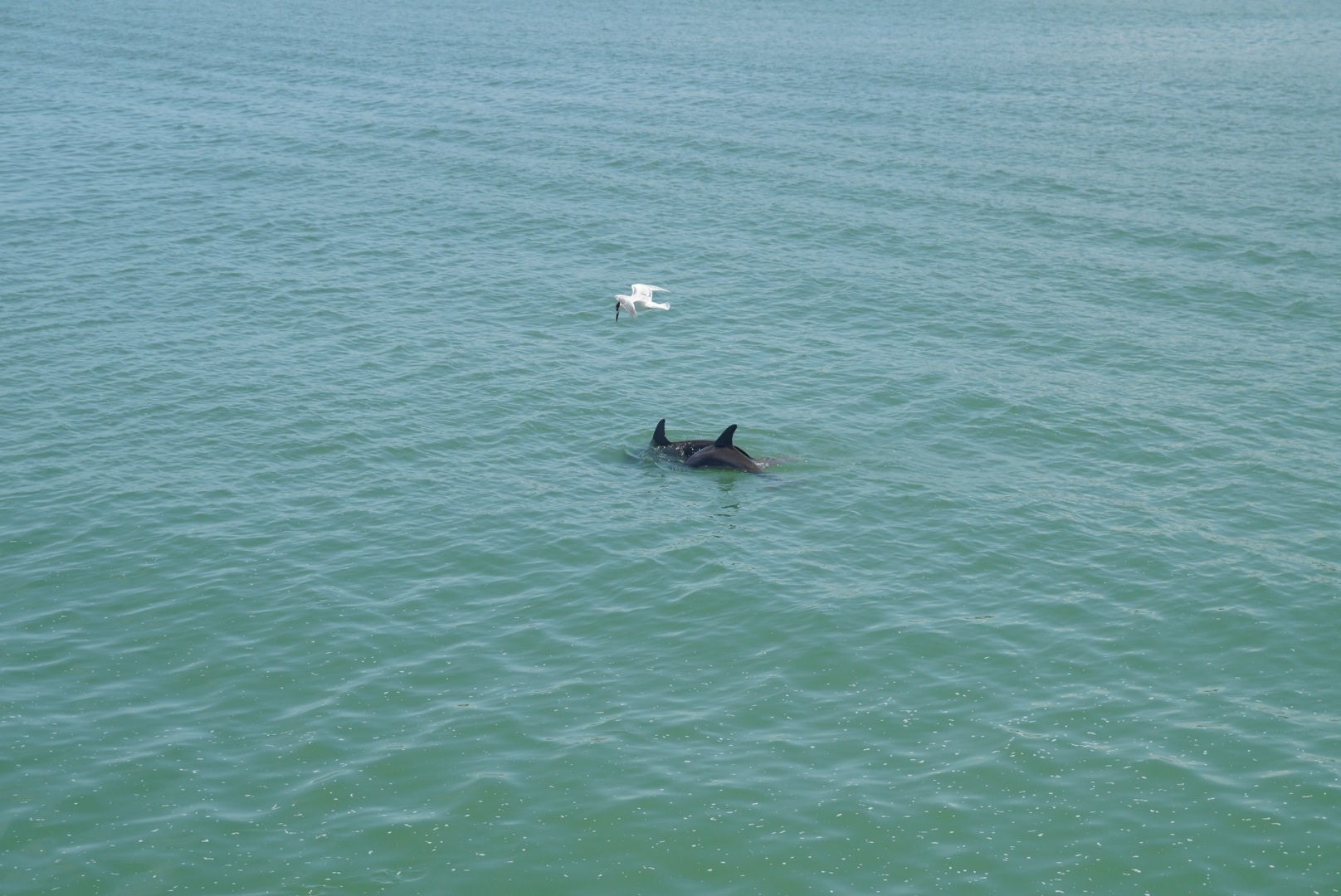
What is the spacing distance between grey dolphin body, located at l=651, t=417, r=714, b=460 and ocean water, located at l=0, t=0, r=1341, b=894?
70 centimetres

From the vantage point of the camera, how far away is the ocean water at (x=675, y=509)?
78.5 feet

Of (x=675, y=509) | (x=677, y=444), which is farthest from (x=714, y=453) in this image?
(x=675, y=509)

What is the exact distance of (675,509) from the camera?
118 ft

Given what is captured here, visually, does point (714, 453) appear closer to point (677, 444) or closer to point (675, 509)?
point (677, 444)

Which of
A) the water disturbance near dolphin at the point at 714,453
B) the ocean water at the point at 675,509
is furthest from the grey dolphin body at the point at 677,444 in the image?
the ocean water at the point at 675,509

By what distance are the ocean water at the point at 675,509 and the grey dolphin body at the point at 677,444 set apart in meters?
0.70

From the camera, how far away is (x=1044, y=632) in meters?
29.7

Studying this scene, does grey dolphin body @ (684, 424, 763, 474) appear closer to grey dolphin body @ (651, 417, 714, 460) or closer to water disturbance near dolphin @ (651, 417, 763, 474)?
water disturbance near dolphin @ (651, 417, 763, 474)

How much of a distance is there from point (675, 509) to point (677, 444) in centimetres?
308

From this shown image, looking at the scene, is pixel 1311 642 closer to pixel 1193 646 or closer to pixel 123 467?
pixel 1193 646

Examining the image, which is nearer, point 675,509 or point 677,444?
point 675,509

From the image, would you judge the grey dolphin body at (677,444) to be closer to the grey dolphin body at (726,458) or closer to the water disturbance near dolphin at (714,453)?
the water disturbance near dolphin at (714,453)

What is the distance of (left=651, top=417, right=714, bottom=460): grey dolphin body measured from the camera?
38016 millimetres

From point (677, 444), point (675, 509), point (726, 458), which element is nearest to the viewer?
point (675, 509)
